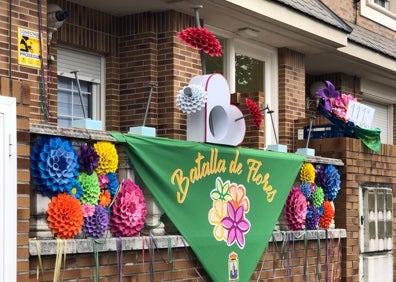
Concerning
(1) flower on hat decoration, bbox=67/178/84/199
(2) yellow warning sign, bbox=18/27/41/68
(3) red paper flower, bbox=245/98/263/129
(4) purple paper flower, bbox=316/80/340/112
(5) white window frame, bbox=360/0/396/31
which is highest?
(5) white window frame, bbox=360/0/396/31

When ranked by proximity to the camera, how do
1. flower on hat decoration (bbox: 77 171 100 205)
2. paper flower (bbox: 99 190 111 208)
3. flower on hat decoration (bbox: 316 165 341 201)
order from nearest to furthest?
flower on hat decoration (bbox: 77 171 100 205) → paper flower (bbox: 99 190 111 208) → flower on hat decoration (bbox: 316 165 341 201)

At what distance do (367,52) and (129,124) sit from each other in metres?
4.63

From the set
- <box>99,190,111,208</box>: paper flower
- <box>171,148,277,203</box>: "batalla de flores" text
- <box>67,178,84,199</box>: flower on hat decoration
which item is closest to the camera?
<box>67,178,84,199</box>: flower on hat decoration

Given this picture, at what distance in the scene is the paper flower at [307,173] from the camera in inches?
322

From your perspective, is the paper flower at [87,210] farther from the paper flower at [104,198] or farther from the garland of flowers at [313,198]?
the garland of flowers at [313,198]

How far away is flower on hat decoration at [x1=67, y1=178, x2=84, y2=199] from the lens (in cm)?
543

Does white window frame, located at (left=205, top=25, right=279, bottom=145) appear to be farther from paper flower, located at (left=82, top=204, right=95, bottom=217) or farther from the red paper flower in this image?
paper flower, located at (left=82, top=204, right=95, bottom=217)

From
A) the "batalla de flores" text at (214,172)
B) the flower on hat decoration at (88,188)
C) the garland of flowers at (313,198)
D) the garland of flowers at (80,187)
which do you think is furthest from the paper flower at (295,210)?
the flower on hat decoration at (88,188)

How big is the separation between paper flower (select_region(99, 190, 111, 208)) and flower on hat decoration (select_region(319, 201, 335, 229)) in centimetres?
344

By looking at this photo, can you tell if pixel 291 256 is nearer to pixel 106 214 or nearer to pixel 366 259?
pixel 366 259

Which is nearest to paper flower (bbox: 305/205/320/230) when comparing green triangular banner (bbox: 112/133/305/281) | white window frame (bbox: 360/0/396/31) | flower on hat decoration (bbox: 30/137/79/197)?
green triangular banner (bbox: 112/133/305/281)

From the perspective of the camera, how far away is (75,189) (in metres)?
5.48

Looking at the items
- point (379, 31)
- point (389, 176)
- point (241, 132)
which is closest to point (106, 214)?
point (241, 132)

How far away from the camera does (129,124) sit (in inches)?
344
